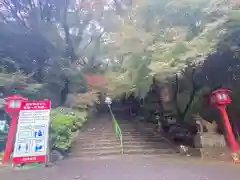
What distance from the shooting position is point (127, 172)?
723 cm

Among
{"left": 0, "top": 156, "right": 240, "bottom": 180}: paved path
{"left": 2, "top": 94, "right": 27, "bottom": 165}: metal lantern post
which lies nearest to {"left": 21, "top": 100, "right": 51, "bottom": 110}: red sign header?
{"left": 2, "top": 94, "right": 27, "bottom": 165}: metal lantern post

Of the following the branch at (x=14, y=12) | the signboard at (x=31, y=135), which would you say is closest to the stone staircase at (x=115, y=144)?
the signboard at (x=31, y=135)

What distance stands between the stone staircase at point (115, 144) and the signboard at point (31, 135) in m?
2.54

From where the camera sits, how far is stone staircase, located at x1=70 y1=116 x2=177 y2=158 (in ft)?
36.0

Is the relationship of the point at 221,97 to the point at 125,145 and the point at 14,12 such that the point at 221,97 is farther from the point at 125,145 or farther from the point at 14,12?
the point at 14,12

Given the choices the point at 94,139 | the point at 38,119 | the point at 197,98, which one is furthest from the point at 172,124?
the point at 38,119

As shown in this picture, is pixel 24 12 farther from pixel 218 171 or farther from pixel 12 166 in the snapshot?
pixel 218 171

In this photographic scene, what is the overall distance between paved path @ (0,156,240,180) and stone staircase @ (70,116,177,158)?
2096mm

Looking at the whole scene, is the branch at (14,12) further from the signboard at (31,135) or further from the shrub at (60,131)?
the signboard at (31,135)

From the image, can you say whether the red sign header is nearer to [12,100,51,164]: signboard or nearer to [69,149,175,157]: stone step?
[12,100,51,164]: signboard

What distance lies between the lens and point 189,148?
441 inches

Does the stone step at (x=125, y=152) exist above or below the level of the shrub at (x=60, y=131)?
below

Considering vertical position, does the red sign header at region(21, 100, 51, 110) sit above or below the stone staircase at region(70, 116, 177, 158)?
above

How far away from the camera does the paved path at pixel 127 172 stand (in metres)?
6.58
